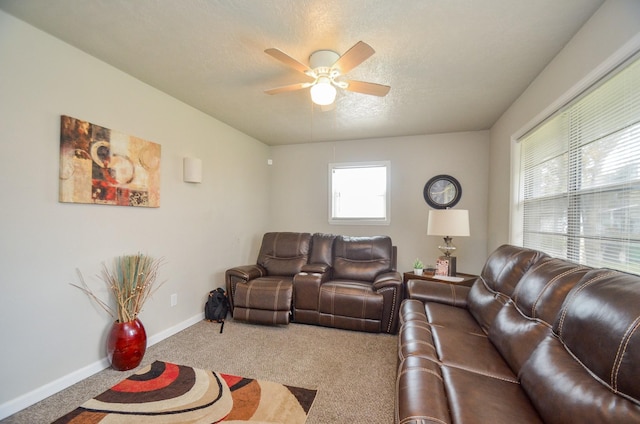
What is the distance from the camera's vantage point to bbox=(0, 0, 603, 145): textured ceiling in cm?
161

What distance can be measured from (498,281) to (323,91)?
192 cm

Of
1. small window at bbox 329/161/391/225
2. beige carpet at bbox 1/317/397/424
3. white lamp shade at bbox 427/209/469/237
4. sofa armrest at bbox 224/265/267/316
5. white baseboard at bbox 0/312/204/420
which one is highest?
small window at bbox 329/161/391/225

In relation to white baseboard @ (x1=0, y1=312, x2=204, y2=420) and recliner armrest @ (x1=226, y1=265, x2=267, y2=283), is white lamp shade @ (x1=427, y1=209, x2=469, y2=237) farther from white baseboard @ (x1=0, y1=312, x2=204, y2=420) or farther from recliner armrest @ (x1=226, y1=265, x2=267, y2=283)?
white baseboard @ (x1=0, y1=312, x2=204, y2=420)

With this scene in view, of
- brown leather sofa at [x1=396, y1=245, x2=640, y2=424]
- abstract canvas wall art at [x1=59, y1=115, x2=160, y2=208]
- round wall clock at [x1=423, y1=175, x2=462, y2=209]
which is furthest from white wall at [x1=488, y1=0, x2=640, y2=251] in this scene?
abstract canvas wall art at [x1=59, y1=115, x2=160, y2=208]

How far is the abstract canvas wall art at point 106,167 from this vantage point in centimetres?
197

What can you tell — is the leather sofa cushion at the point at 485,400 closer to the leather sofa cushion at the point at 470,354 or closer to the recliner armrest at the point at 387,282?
the leather sofa cushion at the point at 470,354

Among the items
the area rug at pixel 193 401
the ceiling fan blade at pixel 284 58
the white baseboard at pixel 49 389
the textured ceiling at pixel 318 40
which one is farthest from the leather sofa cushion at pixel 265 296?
the ceiling fan blade at pixel 284 58

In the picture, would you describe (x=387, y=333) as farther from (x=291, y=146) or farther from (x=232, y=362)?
(x=291, y=146)

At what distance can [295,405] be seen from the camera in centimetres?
177

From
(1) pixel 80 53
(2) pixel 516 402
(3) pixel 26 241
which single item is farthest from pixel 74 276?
(2) pixel 516 402

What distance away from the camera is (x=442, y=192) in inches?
159

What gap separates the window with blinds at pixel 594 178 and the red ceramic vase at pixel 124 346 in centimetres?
330

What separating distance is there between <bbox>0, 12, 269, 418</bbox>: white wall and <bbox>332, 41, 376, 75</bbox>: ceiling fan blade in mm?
1910

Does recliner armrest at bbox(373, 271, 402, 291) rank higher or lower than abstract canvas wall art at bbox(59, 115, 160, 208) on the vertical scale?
lower
